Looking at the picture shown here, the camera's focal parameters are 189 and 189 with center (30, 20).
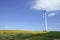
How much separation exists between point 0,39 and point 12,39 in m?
1.77

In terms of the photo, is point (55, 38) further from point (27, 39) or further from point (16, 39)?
point (16, 39)

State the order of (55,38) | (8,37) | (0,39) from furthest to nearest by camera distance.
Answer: (55,38)
(8,37)
(0,39)

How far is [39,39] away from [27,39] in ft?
5.56

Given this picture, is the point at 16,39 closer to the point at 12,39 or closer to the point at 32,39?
the point at 12,39

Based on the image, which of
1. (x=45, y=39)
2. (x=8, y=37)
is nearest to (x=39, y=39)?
(x=45, y=39)

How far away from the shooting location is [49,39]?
1035 inches

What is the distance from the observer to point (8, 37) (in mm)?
25625

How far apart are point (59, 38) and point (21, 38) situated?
223 inches

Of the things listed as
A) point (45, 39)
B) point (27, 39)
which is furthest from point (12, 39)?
point (45, 39)

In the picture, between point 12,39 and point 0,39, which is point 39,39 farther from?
point 0,39

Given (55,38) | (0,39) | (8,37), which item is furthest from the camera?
(55,38)

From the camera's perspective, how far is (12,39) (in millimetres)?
25094

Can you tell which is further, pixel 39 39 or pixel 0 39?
pixel 39 39

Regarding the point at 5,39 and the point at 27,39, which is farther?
the point at 27,39
